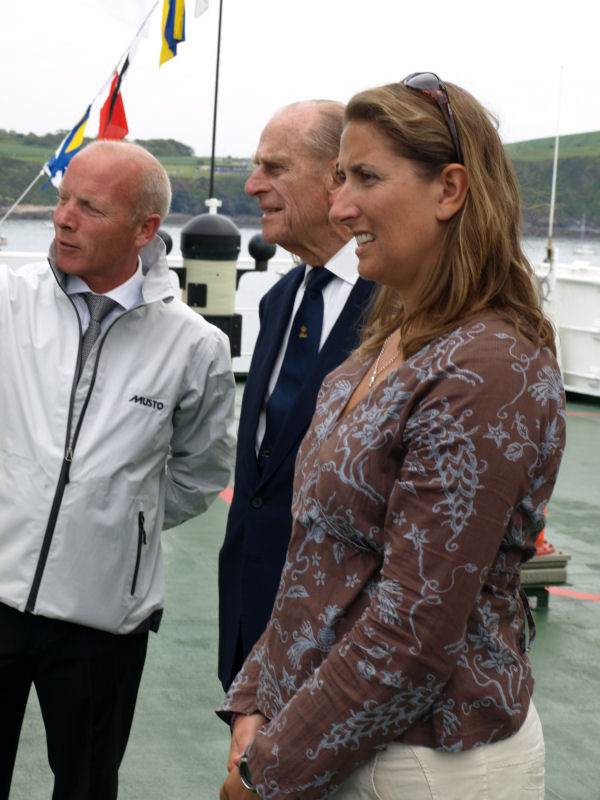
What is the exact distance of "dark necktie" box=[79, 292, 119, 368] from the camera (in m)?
2.32

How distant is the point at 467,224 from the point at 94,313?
3.95 ft

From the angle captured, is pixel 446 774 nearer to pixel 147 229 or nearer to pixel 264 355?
pixel 264 355

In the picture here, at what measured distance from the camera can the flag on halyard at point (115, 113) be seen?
24.9 ft

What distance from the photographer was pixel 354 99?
143 centimetres

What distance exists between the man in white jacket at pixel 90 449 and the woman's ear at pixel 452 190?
3.62 ft

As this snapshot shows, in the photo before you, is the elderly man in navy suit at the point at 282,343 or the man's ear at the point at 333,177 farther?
the man's ear at the point at 333,177

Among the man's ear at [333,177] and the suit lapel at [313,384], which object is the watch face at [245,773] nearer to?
the suit lapel at [313,384]

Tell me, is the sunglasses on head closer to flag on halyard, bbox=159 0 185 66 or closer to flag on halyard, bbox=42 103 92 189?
flag on halyard, bbox=42 103 92 189

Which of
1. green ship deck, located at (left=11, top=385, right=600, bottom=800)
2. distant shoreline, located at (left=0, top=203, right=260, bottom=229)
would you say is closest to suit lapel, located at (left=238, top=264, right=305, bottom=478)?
green ship deck, located at (left=11, top=385, right=600, bottom=800)

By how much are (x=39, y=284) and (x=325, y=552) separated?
1.25 m

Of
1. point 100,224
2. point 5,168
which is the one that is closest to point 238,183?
point 5,168

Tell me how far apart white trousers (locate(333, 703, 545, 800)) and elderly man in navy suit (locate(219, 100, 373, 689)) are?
969mm

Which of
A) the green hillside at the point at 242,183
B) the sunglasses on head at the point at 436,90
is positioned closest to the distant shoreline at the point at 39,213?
the green hillside at the point at 242,183

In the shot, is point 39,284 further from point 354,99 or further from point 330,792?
point 330,792
